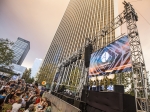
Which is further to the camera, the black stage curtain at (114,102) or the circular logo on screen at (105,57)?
the circular logo on screen at (105,57)

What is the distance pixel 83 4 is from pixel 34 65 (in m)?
128

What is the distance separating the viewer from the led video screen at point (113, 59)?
6.07 m

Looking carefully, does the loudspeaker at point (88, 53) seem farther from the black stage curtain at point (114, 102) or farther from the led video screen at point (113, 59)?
the black stage curtain at point (114, 102)

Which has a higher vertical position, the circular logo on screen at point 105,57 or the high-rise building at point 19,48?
the high-rise building at point 19,48

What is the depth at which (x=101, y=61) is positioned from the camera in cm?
827

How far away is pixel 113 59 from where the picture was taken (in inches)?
280

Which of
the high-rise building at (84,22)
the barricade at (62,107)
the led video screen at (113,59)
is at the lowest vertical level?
the barricade at (62,107)

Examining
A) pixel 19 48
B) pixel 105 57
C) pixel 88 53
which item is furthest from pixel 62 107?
pixel 19 48

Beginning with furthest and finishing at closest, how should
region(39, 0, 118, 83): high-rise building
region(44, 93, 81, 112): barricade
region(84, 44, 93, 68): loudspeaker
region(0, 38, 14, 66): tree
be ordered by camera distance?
region(39, 0, 118, 83): high-rise building, region(0, 38, 14, 66): tree, region(84, 44, 93, 68): loudspeaker, region(44, 93, 81, 112): barricade

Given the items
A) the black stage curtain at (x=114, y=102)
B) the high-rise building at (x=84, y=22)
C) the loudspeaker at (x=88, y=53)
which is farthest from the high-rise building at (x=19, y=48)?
the black stage curtain at (x=114, y=102)

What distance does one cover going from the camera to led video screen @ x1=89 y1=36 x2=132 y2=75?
6068 mm

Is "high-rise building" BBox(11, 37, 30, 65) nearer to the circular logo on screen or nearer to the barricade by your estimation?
the barricade

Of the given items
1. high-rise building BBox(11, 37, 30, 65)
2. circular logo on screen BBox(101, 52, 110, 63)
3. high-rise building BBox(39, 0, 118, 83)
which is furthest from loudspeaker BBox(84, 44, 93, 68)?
high-rise building BBox(11, 37, 30, 65)

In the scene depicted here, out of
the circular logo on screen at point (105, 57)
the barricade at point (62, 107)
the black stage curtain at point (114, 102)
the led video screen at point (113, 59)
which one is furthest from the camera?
the circular logo on screen at point (105, 57)
